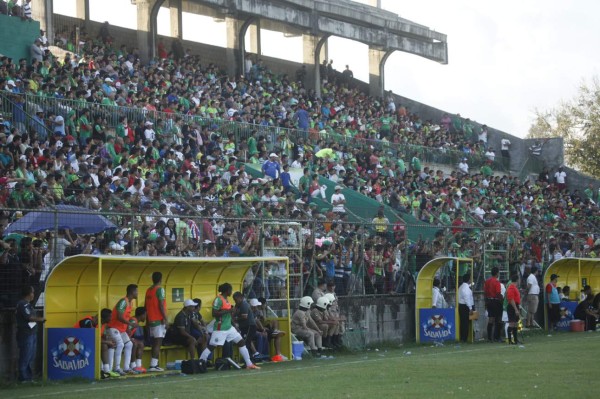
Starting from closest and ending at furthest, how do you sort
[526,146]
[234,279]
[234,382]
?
[234,382] → [234,279] → [526,146]

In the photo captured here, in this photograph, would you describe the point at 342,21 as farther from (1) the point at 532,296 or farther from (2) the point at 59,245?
(2) the point at 59,245

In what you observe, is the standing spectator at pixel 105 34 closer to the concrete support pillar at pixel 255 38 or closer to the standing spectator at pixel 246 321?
the concrete support pillar at pixel 255 38

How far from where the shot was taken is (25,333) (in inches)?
722

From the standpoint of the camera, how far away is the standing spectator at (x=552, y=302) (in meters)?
32.2

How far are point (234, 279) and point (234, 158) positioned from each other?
8753mm

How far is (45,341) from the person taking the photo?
61.8 ft

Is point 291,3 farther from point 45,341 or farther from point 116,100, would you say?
point 45,341

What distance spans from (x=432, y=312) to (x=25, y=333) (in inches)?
475

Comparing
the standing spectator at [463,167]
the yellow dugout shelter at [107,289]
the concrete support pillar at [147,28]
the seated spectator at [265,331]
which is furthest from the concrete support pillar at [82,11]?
the seated spectator at [265,331]

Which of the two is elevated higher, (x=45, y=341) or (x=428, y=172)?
(x=428, y=172)

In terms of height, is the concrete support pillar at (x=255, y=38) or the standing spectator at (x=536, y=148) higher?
the concrete support pillar at (x=255, y=38)

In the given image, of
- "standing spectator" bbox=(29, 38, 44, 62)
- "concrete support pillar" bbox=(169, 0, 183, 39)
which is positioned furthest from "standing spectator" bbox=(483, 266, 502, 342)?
"concrete support pillar" bbox=(169, 0, 183, 39)

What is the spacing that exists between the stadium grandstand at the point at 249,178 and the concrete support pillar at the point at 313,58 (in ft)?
2.11

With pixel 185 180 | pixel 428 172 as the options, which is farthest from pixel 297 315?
pixel 428 172
